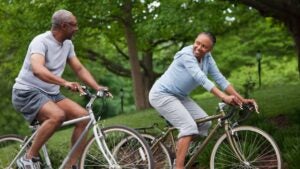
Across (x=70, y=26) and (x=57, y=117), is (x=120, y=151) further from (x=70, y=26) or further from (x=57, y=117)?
(x=70, y=26)

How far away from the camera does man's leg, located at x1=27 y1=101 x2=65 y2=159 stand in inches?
214

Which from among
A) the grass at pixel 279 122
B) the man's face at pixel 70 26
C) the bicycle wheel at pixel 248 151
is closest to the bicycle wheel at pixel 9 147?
the grass at pixel 279 122

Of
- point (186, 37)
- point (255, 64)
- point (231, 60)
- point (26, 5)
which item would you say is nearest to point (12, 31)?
point (26, 5)

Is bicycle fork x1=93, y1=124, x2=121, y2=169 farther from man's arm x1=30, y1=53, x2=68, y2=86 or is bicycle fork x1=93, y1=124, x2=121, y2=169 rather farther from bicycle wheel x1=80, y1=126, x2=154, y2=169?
man's arm x1=30, y1=53, x2=68, y2=86

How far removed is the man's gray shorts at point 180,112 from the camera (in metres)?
5.73

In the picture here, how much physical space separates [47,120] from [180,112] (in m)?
1.31

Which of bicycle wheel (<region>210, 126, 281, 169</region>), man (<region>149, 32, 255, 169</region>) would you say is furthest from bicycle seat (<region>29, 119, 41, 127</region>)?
bicycle wheel (<region>210, 126, 281, 169</region>)

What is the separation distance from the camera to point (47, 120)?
5.47 m

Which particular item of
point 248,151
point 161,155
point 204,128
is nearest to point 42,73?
point 161,155

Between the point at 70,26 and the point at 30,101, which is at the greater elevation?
the point at 70,26

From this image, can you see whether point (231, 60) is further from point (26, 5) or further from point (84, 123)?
point (84, 123)

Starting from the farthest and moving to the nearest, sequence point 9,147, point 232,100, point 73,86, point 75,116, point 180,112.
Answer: point 9,147
point 180,112
point 75,116
point 232,100
point 73,86

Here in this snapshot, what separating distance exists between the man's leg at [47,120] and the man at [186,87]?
1035 mm

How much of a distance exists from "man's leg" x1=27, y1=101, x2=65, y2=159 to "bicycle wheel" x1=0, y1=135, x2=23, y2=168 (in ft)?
1.91
